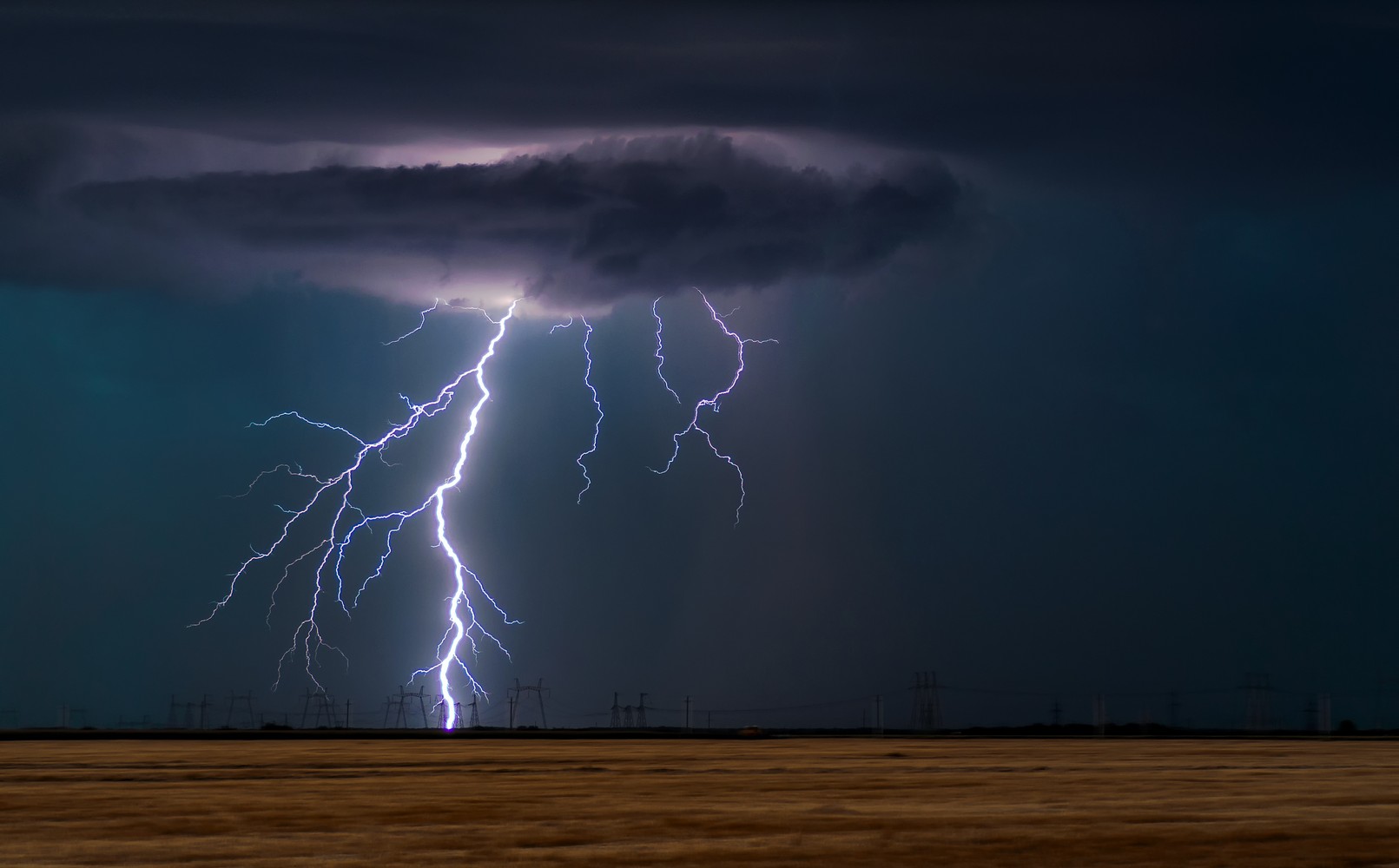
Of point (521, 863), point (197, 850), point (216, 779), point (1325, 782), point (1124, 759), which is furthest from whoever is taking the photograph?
point (1124, 759)

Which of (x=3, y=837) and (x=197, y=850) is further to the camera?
(x=3, y=837)

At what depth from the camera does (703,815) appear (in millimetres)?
32250

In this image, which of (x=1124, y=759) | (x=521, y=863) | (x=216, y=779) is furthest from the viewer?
(x=1124, y=759)

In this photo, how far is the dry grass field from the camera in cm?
2472

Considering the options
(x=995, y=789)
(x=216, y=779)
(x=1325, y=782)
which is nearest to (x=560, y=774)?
(x=216, y=779)

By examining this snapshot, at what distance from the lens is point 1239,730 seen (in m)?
179

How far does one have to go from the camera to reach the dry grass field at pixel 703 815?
24719 mm

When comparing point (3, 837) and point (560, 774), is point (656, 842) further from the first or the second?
point (560, 774)

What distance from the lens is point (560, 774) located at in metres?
52.1

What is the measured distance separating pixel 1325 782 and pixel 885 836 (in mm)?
24305

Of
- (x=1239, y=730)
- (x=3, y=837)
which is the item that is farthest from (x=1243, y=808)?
(x=1239, y=730)

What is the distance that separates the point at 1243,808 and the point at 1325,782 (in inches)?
559

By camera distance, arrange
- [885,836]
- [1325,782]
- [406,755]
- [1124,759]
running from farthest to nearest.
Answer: [406,755], [1124,759], [1325,782], [885,836]

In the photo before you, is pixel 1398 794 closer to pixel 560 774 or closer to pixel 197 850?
pixel 560 774
